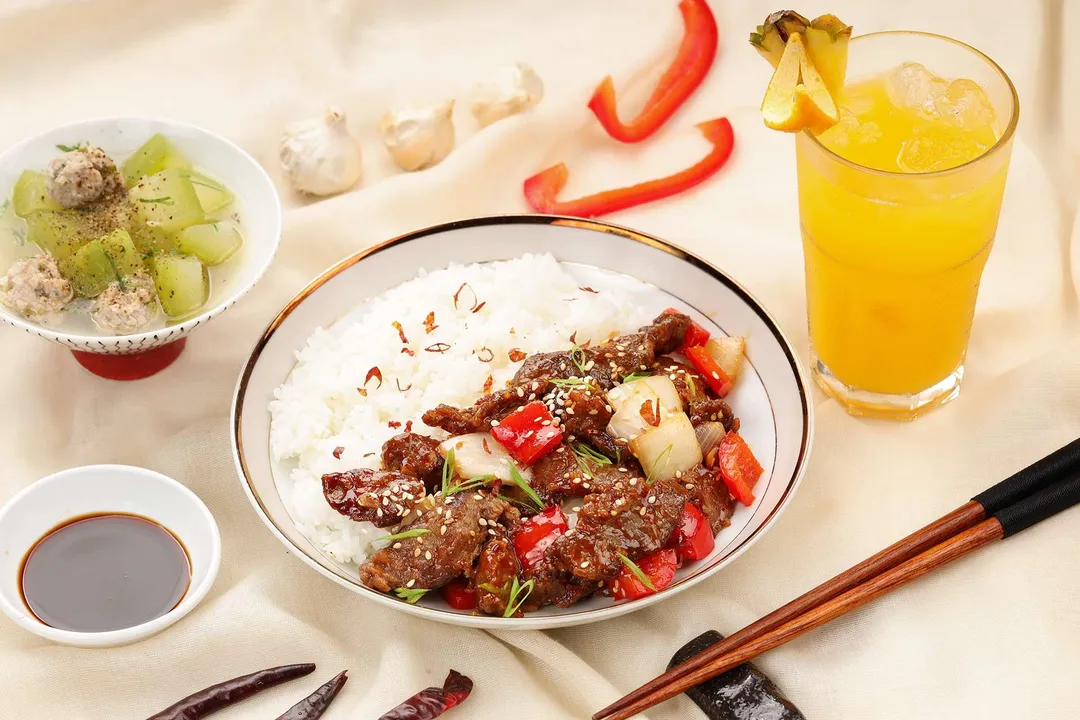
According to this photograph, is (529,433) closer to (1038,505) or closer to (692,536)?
(692,536)

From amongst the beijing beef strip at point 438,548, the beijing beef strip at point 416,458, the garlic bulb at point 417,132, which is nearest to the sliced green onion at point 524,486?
the beijing beef strip at point 438,548

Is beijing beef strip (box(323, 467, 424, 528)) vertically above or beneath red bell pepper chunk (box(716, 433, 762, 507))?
above

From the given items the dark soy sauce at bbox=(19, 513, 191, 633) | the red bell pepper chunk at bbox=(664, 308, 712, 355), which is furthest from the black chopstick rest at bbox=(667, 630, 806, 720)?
the dark soy sauce at bbox=(19, 513, 191, 633)

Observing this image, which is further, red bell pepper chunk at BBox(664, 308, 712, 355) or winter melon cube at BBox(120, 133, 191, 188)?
winter melon cube at BBox(120, 133, 191, 188)

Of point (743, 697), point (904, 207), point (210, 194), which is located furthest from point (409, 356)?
point (904, 207)

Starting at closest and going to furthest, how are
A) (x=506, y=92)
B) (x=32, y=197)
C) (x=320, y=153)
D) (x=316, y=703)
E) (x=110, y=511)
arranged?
(x=316, y=703) < (x=110, y=511) < (x=32, y=197) < (x=320, y=153) < (x=506, y=92)

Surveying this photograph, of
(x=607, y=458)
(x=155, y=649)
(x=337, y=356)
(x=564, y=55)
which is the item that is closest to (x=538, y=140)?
(x=564, y=55)

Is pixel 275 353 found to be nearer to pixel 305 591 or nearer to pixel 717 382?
pixel 305 591

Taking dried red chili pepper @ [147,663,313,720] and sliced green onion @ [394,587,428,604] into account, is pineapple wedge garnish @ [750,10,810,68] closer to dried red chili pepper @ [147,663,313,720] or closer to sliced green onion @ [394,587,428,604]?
sliced green onion @ [394,587,428,604]
